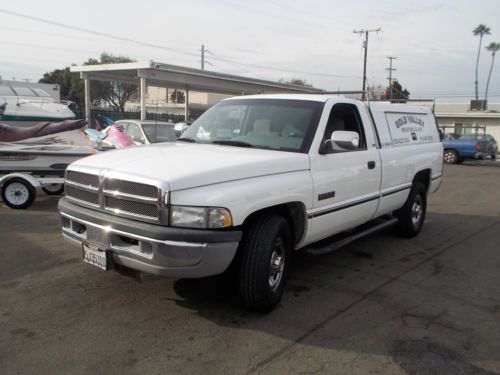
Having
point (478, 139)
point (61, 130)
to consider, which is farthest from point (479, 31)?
point (61, 130)

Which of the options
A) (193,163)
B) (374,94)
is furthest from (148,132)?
(193,163)

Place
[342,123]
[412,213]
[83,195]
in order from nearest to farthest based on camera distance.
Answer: [83,195], [342,123], [412,213]

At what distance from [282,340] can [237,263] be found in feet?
2.34

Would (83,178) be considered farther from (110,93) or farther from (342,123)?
(110,93)

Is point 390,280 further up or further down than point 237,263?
further down

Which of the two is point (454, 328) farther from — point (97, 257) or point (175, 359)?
A: point (97, 257)

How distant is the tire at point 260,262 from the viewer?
3.82 metres

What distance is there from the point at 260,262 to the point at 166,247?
822 mm

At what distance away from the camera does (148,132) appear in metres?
11.1

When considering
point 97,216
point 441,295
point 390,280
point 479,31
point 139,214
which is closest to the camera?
point 139,214

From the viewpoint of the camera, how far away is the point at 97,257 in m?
3.86

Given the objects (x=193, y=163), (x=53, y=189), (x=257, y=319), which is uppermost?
(x=193, y=163)

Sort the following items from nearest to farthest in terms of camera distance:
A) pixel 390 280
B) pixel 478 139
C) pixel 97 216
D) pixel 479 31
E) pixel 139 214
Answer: pixel 139 214
pixel 97 216
pixel 390 280
pixel 478 139
pixel 479 31

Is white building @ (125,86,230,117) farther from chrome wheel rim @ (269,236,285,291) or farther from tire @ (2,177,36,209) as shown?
chrome wheel rim @ (269,236,285,291)
